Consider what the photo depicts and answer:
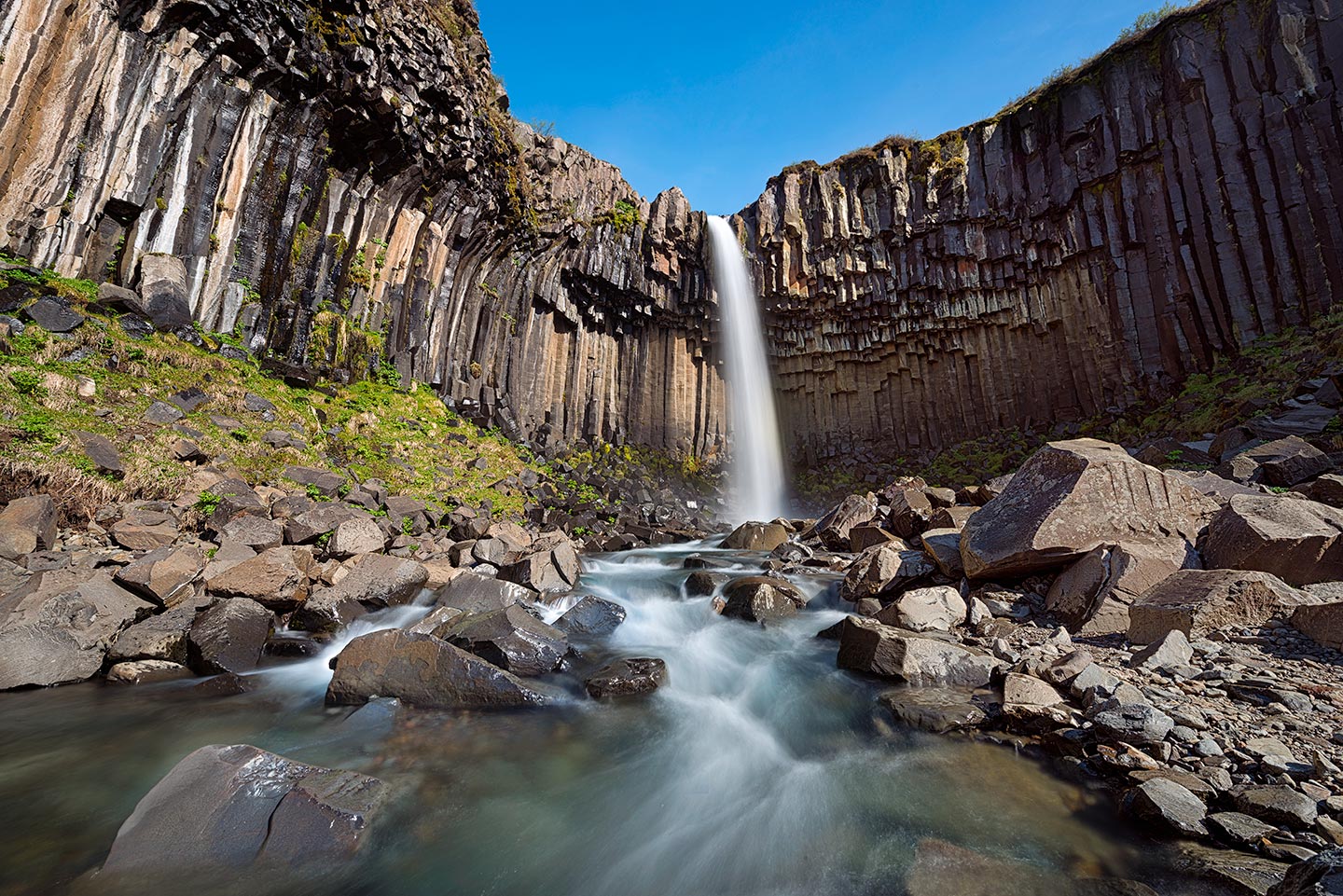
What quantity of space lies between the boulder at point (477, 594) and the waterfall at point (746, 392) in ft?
58.7

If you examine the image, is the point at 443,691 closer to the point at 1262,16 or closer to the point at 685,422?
the point at 685,422

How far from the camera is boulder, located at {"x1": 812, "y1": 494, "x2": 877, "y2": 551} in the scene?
11781mm

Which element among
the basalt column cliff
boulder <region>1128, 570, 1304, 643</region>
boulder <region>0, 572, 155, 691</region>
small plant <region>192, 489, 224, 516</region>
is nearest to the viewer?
boulder <region>1128, 570, 1304, 643</region>

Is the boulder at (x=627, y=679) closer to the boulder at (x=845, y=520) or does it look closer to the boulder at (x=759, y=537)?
the boulder at (x=845, y=520)

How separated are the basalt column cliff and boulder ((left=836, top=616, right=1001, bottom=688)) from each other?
14.7 meters

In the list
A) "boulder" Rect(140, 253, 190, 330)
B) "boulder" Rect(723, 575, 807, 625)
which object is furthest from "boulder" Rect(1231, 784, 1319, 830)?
"boulder" Rect(140, 253, 190, 330)

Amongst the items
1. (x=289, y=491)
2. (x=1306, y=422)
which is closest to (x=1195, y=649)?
(x=1306, y=422)

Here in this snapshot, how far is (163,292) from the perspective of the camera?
38.7 feet

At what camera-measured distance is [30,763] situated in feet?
12.8

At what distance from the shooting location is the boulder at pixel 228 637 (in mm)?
5586

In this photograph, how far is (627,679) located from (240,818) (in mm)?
3272

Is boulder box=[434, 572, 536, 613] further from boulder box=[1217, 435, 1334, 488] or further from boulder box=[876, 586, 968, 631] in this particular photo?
boulder box=[1217, 435, 1334, 488]

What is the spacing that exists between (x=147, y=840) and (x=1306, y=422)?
18190 millimetres

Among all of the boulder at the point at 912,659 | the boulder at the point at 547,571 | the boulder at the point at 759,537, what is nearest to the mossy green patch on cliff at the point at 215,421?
the boulder at the point at 547,571
